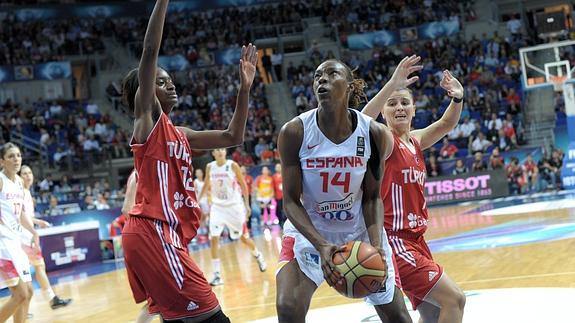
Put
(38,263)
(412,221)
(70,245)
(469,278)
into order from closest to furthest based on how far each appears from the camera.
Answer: (412,221) → (469,278) → (38,263) → (70,245)

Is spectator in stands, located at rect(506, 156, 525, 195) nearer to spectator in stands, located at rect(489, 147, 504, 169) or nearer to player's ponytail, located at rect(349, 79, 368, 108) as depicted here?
spectator in stands, located at rect(489, 147, 504, 169)

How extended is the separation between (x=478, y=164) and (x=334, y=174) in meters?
18.6

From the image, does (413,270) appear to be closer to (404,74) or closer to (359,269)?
(359,269)

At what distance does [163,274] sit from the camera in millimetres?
4219

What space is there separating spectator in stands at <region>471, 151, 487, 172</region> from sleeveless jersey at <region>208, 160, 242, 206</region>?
37.3 feet

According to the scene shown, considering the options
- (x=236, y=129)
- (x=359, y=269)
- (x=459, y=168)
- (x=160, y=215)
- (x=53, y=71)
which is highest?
(x=53, y=71)

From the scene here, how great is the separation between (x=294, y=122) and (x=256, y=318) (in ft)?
12.7

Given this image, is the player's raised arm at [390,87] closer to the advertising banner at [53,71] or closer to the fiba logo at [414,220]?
the fiba logo at [414,220]

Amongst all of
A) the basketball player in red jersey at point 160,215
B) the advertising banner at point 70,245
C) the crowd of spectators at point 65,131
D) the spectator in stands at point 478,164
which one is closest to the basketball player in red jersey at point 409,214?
the basketball player in red jersey at point 160,215

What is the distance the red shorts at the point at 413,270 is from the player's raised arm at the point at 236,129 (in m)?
1.19

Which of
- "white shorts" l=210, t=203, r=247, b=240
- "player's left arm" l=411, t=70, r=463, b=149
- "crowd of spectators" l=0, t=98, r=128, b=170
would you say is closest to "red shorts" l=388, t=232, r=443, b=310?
"player's left arm" l=411, t=70, r=463, b=149

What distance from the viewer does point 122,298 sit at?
1056 cm

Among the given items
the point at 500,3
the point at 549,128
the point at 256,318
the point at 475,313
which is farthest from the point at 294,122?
the point at 500,3

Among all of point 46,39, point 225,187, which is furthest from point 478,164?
point 46,39
